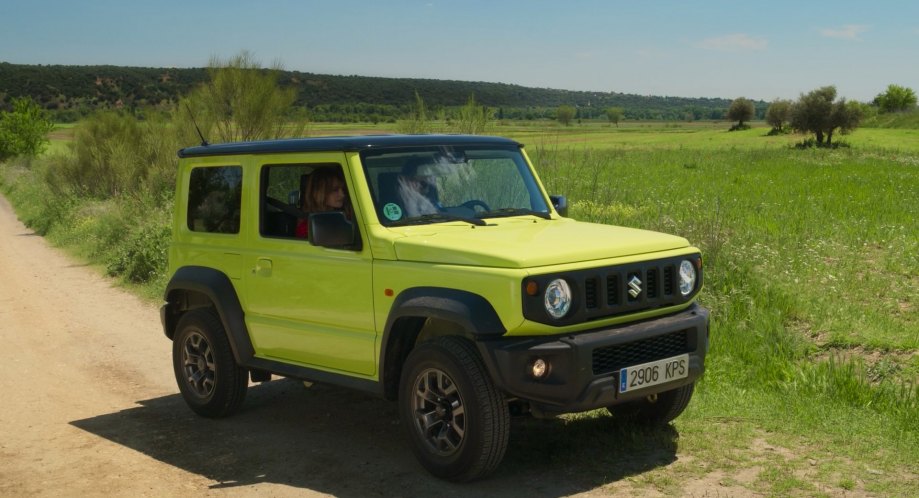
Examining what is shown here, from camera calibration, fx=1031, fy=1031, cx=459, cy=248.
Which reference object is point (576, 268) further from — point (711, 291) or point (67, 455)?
point (711, 291)

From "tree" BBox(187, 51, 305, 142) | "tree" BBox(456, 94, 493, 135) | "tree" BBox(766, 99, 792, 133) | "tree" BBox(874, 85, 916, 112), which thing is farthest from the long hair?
"tree" BBox(874, 85, 916, 112)

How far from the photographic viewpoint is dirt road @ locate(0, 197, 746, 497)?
5.79 m

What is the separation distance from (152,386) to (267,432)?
1.99m

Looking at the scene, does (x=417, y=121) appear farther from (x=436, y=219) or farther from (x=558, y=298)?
(x=558, y=298)

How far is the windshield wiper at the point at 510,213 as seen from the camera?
254 inches

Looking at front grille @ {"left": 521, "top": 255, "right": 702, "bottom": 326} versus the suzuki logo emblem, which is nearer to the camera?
front grille @ {"left": 521, "top": 255, "right": 702, "bottom": 326}

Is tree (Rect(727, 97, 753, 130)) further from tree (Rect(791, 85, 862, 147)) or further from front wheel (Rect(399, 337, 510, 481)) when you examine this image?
front wheel (Rect(399, 337, 510, 481))

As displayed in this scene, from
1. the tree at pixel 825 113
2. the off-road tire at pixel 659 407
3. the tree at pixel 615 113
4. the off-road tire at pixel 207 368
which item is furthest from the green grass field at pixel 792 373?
the tree at pixel 615 113

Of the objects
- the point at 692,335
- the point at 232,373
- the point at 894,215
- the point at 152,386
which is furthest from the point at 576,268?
the point at 894,215

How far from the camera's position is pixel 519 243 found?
5578mm

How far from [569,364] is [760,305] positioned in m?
5.43

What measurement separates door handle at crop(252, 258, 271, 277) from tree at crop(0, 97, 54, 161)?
58.7 metres

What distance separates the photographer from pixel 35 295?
14742mm

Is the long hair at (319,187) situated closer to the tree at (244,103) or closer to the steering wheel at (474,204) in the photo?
the steering wheel at (474,204)
